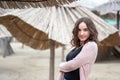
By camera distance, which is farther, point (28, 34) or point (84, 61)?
point (28, 34)

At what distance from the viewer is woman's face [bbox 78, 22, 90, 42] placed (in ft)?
10.2

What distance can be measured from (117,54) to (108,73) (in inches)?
164

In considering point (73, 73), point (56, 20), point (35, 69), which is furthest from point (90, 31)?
point (35, 69)

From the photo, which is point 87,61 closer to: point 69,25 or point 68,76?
point 68,76

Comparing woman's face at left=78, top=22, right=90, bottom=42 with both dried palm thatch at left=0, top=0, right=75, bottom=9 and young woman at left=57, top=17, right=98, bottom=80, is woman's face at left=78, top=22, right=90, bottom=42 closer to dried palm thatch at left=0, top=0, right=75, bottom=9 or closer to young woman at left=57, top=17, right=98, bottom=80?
→ young woman at left=57, top=17, right=98, bottom=80

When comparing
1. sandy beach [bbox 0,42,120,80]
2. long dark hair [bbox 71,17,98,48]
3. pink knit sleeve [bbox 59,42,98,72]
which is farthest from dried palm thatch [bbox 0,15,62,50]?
pink knit sleeve [bbox 59,42,98,72]

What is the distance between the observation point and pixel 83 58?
3014 mm

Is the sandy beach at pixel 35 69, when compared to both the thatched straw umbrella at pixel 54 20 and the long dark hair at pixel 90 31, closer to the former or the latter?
the thatched straw umbrella at pixel 54 20

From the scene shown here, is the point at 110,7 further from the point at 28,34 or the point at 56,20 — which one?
the point at 56,20

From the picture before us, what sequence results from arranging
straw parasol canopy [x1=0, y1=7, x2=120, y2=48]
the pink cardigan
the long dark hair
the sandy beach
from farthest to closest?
the sandy beach → straw parasol canopy [x1=0, y1=7, x2=120, y2=48] → the long dark hair → the pink cardigan

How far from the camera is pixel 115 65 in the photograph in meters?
12.2

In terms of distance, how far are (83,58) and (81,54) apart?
0.12 feet

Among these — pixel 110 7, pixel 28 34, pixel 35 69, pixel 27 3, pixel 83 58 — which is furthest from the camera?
pixel 110 7

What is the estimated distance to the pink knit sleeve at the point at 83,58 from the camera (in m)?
3.00
